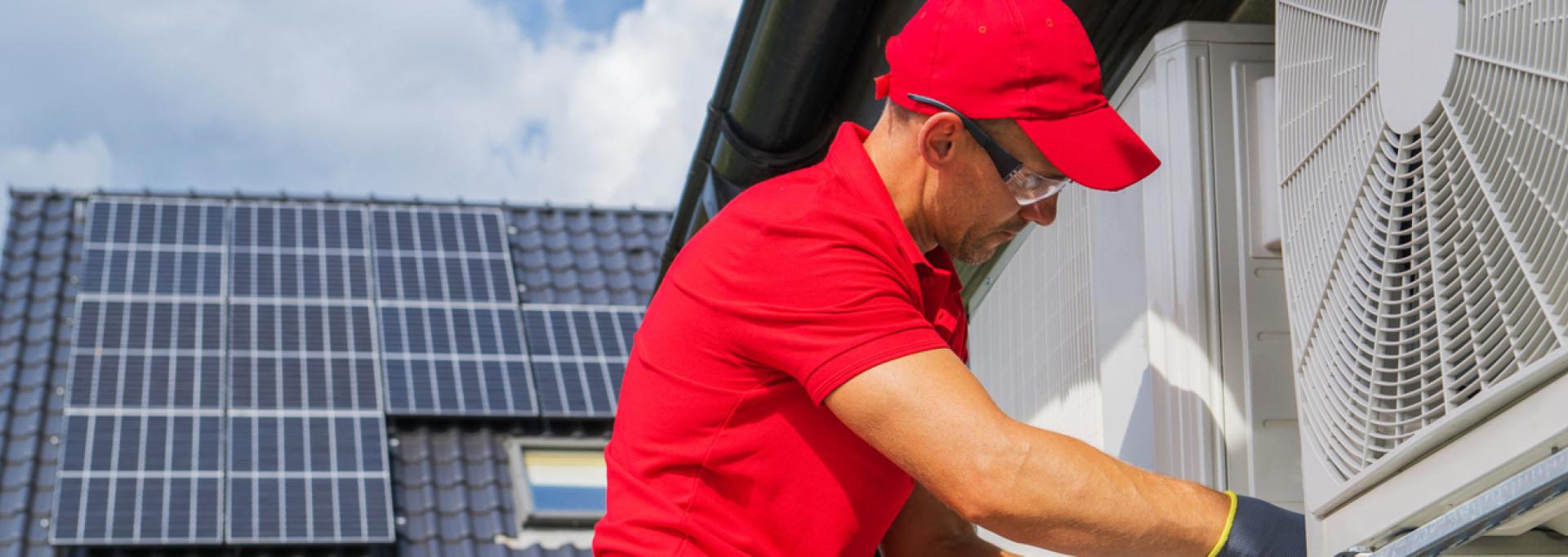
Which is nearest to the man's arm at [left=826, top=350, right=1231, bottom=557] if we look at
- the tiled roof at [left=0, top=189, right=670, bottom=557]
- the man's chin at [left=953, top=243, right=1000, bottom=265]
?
the man's chin at [left=953, top=243, right=1000, bottom=265]

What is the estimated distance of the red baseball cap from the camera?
151cm

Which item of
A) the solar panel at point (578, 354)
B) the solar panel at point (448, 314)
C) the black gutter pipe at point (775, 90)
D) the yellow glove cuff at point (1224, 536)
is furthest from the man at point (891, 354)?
the solar panel at point (448, 314)

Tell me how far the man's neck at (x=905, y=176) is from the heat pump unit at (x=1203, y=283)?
474mm

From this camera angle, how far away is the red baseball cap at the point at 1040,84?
4.97 ft

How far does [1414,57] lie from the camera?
1294 mm

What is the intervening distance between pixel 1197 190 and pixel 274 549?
6.65 m

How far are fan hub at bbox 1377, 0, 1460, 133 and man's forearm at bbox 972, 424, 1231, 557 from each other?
38 centimetres

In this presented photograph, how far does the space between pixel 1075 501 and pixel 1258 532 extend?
22 centimetres

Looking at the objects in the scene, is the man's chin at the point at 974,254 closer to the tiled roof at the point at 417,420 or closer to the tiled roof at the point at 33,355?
the tiled roof at the point at 417,420

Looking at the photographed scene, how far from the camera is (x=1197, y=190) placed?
1983 mm

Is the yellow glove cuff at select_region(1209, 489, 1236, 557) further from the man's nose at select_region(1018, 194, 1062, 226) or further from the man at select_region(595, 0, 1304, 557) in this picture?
the man's nose at select_region(1018, 194, 1062, 226)

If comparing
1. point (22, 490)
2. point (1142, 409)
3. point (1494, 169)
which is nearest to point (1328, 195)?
point (1494, 169)

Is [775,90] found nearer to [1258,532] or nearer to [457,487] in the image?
[1258,532]

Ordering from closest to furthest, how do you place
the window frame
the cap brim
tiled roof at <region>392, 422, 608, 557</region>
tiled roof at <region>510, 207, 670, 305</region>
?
the cap brim
tiled roof at <region>392, 422, 608, 557</region>
the window frame
tiled roof at <region>510, 207, 670, 305</region>
